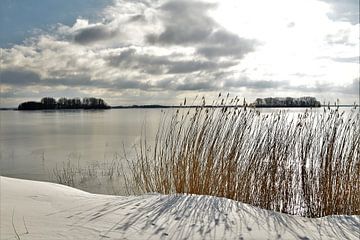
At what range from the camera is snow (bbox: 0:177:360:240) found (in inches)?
108

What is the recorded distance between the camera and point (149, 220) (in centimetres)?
299

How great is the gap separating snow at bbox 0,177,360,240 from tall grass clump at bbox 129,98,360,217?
88cm

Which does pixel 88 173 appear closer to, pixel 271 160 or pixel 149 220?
pixel 271 160

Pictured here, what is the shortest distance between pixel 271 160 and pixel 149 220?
2.08m

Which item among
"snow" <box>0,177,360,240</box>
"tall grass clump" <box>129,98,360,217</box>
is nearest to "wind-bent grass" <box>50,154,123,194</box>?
"tall grass clump" <box>129,98,360,217</box>

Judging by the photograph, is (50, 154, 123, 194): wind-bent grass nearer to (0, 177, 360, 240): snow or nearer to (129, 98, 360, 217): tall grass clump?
(129, 98, 360, 217): tall grass clump

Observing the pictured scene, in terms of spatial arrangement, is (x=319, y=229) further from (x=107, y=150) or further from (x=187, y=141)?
(x=107, y=150)

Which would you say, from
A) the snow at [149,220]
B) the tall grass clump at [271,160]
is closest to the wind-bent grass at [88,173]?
the tall grass clump at [271,160]

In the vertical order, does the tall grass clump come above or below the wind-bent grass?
above

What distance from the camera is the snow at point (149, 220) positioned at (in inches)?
108

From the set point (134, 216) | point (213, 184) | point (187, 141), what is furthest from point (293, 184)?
point (134, 216)

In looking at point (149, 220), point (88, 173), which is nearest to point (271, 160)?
point (149, 220)

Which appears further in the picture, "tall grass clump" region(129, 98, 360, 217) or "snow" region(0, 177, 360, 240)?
"tall grass clump" region(129, 98, 360, 217)

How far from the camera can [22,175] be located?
856 centimetres
